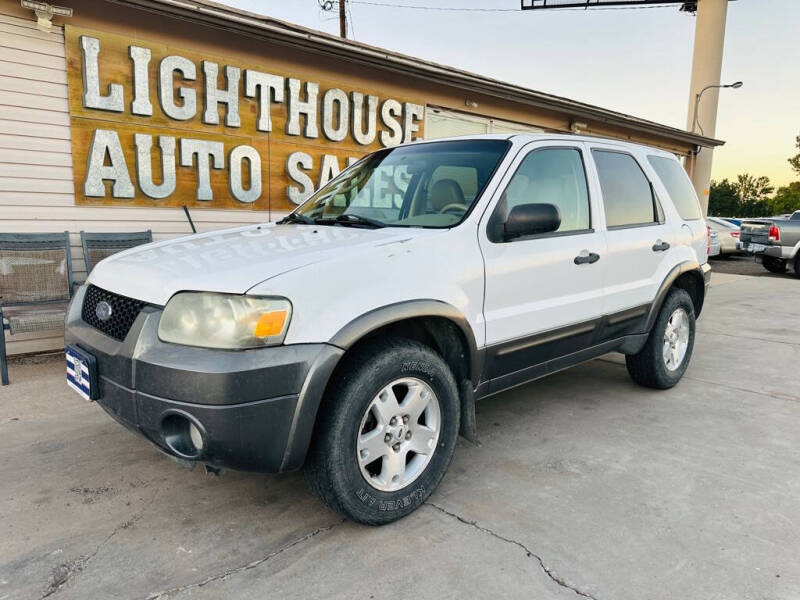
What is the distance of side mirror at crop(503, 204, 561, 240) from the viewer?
8.92 ft

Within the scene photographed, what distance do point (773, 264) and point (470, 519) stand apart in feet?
48.0

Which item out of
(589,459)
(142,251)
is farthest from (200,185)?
(589,459)

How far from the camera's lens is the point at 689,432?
3.51 m

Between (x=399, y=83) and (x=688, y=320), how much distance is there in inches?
204

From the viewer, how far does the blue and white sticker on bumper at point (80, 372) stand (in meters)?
2.33

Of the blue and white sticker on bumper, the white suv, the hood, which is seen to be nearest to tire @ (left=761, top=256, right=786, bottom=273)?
the white suv

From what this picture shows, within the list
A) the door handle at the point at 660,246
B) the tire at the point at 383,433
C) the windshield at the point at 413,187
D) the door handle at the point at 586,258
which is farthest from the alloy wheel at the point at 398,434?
the door handle at the point at 660,246

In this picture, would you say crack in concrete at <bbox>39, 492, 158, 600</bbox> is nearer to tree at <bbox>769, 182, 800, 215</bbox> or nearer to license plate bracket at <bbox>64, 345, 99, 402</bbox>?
license plate bracket at <bbox>64, 345, 99, 402</bbox>

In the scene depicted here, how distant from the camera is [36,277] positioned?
4988 mm

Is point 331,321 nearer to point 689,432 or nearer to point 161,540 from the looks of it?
point 161,540

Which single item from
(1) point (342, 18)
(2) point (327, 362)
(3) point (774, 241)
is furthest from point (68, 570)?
(1) point (342, 18)

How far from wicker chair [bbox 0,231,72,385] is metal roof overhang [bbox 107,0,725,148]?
231cm

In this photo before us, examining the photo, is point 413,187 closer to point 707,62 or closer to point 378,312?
point 378,312

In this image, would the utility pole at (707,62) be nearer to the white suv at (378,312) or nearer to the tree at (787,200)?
the white suv at (378,312)
